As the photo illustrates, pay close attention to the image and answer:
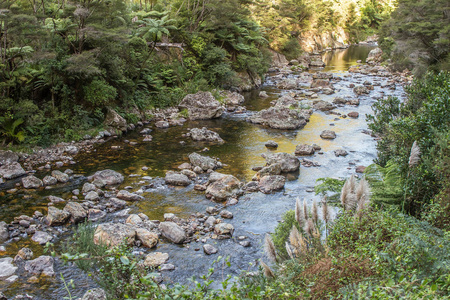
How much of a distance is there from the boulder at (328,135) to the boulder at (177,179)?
804 centimetres

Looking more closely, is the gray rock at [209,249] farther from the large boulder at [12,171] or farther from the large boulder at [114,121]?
the large boulder at [114,121]

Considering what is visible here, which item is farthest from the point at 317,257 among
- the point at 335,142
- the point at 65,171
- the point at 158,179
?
the point at 335,142

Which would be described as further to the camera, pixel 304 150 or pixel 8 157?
pixel 304 150

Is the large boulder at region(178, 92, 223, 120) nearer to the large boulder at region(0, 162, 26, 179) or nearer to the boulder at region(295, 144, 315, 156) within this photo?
the boulder at region(295, 144, 315, 156)

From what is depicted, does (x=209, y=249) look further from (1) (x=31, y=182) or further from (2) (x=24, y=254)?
(1) (x=31, y=182)

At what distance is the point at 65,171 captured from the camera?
1270 centimetres

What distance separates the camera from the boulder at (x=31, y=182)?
37.6ft

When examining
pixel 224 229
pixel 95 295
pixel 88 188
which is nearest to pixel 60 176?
pixel 88 188

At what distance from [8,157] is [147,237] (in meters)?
8.07

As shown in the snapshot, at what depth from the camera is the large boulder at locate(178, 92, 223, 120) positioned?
67.6 ft

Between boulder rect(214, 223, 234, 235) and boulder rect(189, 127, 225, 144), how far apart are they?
7729 millimetres

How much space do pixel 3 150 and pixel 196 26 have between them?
16502 mm

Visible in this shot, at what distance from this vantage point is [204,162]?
1362cm

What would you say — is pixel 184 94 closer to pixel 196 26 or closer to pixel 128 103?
pixel 128 103
